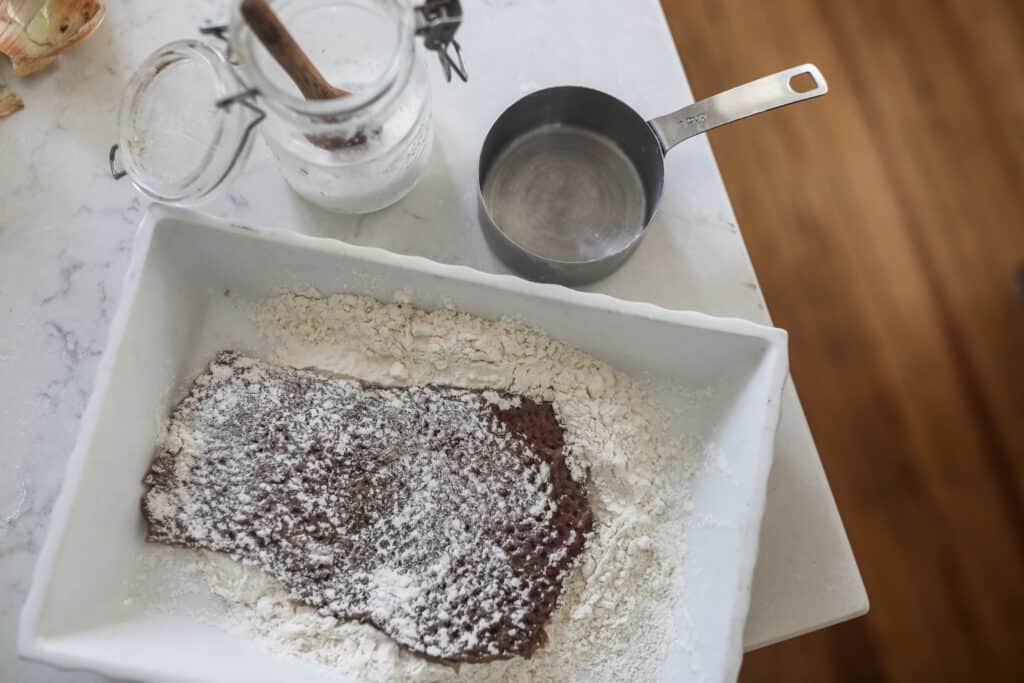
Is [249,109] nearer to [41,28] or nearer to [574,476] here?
[41,28]

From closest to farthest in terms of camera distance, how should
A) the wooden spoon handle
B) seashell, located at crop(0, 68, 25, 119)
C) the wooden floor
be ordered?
1. the wooden spoon handle
2. seashell, located at crop(0, 68, 25, 119)
3. the wooden floor

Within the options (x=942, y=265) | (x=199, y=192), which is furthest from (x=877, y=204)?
(x=199, y=192)

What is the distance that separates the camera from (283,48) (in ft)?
2.06

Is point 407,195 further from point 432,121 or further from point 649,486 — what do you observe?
point 649,486

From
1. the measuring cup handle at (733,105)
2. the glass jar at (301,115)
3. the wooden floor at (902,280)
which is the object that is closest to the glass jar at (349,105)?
the glass jar at (301,115)

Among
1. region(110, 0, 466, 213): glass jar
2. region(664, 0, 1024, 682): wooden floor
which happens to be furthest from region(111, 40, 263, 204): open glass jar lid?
region(664, 0, 1024, 682): wooden floor

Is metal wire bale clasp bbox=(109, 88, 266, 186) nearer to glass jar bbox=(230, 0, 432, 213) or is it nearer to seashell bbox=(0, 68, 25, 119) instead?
glass jar bbox=(230, 0, 432, 213)

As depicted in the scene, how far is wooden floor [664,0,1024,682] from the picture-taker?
50.1 inches

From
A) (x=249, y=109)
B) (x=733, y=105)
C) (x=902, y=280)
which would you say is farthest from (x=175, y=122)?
(x=902, y=280)

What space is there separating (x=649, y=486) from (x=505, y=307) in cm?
21

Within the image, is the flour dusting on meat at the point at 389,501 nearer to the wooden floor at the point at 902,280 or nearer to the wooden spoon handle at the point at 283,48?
the wooden spoon handle at the point at 283,48

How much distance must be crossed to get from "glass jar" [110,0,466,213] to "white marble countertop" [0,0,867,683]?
0.07 metres

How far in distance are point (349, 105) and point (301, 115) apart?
0.14 feet

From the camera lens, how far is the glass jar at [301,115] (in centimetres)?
64
